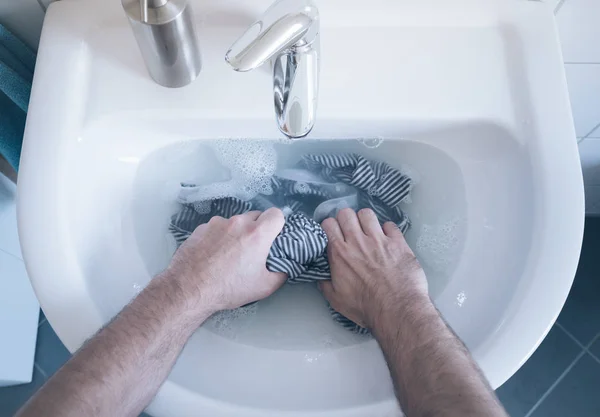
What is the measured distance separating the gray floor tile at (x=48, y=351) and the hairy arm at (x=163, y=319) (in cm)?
69

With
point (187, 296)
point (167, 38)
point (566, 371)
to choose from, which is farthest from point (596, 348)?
point (167, 38)

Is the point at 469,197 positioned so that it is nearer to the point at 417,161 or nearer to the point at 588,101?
the point at 417,161

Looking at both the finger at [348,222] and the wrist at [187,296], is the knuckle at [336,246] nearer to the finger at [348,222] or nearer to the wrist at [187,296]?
the finger at [348,222]

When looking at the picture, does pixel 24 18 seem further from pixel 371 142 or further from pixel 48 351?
pixel 48 351

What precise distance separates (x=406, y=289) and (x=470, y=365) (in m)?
0.11

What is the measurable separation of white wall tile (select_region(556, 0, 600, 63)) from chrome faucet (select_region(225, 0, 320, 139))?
0.33m

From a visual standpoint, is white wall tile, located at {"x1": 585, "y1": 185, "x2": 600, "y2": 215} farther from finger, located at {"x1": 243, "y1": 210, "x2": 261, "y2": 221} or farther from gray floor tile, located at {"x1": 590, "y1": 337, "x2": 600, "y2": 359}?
finger, located at {"x1": 243, "y1": 210, "x2": 261, "y2": 221}

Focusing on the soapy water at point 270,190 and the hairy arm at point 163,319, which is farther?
the soapy water at point 270,190

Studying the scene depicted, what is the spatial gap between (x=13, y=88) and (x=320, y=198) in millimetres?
390

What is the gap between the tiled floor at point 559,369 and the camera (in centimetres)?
106

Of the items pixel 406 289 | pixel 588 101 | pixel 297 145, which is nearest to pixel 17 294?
pixel 297 145

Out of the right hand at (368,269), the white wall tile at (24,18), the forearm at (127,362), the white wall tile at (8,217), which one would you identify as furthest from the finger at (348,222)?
the white wall tile at (8,217)

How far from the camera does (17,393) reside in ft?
3.61

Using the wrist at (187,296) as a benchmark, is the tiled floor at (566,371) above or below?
below
